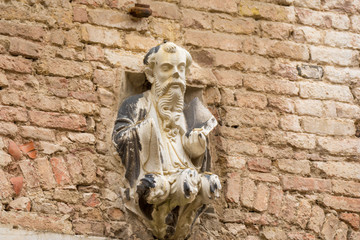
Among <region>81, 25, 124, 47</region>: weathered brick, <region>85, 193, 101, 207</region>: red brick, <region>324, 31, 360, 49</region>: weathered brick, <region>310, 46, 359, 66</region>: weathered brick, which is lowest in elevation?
<region>85, 193, 101, 207</region>: red brick

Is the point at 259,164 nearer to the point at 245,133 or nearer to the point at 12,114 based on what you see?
the point at 245,133

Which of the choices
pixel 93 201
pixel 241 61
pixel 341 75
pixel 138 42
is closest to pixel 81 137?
pixel 93 201

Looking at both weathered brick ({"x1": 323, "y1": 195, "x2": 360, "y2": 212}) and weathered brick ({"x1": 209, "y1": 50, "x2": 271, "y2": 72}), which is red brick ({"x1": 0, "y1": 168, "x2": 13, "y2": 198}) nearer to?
weathered brick ({"x1": 209, "y1": 50, "x2": 271, "y2": 72})

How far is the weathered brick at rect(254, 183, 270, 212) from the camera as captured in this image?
236 inches

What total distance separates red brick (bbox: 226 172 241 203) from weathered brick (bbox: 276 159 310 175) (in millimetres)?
359

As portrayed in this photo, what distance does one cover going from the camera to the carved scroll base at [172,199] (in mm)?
5473

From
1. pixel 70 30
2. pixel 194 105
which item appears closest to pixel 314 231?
pixel 194 105

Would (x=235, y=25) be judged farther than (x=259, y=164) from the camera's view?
Yes

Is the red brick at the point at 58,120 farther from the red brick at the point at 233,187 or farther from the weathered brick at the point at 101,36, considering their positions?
the red brick at the point at 233,187

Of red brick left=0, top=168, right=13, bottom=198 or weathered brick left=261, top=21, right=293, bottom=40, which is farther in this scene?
weathered brick left=261, top=21, right=293, bottom=40

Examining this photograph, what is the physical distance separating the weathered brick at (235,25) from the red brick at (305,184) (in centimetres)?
119

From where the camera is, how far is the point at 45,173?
561 cm

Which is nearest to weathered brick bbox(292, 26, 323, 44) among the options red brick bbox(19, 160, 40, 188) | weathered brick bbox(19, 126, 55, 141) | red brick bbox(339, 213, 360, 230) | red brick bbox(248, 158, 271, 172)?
red brick bbox(248, 158, 271, 172)

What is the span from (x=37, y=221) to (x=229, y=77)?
1.82 m
